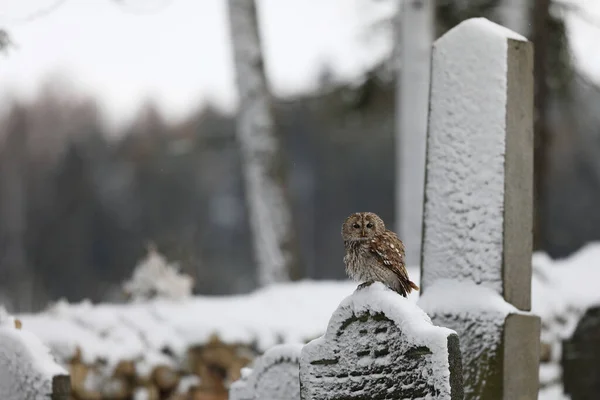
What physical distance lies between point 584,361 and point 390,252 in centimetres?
374

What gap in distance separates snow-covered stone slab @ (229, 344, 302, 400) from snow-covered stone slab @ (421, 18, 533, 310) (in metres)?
0.97

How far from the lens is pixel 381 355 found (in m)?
5.92

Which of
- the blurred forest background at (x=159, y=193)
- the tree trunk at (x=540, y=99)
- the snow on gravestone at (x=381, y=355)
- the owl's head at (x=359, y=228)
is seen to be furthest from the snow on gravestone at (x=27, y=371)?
the blurred forest background at (x=159, y=193)

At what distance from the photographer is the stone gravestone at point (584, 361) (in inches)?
375

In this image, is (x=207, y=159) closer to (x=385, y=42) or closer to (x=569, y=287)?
(x=385, y=42)

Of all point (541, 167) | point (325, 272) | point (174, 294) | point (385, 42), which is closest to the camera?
point (174, 294)

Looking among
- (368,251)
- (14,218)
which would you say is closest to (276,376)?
(368,251)

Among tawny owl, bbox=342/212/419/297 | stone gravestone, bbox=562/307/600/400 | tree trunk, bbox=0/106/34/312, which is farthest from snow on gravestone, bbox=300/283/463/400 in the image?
tree trunk, bbox=0/106/34/312

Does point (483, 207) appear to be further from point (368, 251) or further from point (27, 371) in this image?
point (27, 371)

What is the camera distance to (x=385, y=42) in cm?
1578

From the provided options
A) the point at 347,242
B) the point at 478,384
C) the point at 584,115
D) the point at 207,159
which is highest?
the point at 207,159

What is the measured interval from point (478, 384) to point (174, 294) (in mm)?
4306

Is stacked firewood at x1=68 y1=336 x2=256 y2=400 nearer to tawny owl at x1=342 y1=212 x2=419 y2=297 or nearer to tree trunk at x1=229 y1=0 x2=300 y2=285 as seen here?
tree trunk at x1=229 y1=0 x2=300 y2=285

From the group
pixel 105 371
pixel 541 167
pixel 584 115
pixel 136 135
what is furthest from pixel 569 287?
pixel 136 135
